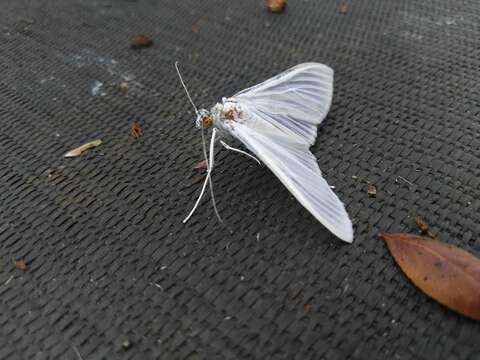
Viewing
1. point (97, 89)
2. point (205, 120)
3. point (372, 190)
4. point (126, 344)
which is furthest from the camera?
point (97, 89)

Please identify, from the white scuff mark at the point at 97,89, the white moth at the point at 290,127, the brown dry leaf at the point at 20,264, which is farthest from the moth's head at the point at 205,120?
the brown dry leaf at the point at 20,264

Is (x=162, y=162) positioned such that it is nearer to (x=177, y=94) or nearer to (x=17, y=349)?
(x=177, y=94)

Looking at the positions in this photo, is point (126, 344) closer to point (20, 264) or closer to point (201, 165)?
point (20, 264)

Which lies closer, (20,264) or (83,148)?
(20,264)

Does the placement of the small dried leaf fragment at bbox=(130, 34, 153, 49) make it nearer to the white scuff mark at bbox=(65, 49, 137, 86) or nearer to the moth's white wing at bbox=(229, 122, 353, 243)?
the white scuff mark at bbox=(65, 49, 137, 86)

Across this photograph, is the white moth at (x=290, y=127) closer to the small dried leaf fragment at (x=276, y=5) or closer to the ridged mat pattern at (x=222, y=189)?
the ridged mat pattern at (x=222, y=189)

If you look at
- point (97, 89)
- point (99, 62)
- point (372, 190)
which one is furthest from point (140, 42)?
point (372, 190)

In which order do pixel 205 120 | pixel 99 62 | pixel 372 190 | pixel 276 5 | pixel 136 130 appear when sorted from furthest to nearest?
1. pixel 276 5
2. pixel 99 62
3. pixel 136 130
4. pixel 205 120
5. pixel 372 190
